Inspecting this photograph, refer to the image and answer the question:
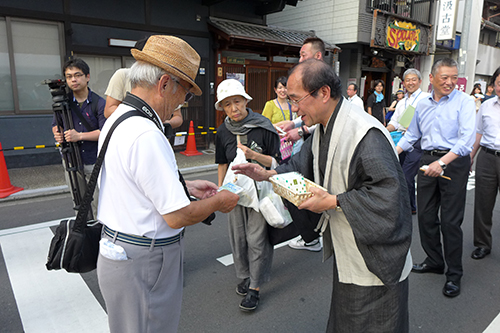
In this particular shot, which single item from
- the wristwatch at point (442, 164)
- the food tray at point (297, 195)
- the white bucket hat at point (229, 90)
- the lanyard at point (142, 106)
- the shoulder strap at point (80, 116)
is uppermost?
the white bucket hat at point (229, 90)

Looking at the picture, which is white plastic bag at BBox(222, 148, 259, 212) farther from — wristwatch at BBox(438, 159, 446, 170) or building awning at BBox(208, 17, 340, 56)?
building awning at BBox(208, 17, 340, 56)

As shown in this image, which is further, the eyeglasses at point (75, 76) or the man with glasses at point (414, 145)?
the man with glasses at point (414, 145)

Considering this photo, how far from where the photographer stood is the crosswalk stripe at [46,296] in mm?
2878

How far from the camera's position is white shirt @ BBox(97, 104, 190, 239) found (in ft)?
4.91

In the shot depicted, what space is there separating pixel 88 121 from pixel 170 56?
2400 millimetres

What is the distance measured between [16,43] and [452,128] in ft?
28.9

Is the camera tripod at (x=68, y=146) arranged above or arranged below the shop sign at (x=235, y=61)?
below

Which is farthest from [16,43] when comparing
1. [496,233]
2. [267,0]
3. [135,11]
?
[496,233]

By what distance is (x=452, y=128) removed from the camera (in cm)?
341

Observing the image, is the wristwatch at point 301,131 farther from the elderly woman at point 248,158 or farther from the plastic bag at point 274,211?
the plastic bag at point 274,211

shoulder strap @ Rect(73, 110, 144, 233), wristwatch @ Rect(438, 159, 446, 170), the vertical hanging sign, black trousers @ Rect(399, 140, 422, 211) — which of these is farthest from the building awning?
shoulder strap @ Rect(73, 110, 144, 233)

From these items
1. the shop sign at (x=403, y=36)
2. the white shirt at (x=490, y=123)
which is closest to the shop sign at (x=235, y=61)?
the shop sign at (x=403, y=36)

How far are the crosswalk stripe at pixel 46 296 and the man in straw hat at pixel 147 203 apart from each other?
4.65 ft

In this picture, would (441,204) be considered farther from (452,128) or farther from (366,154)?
(366,154)
